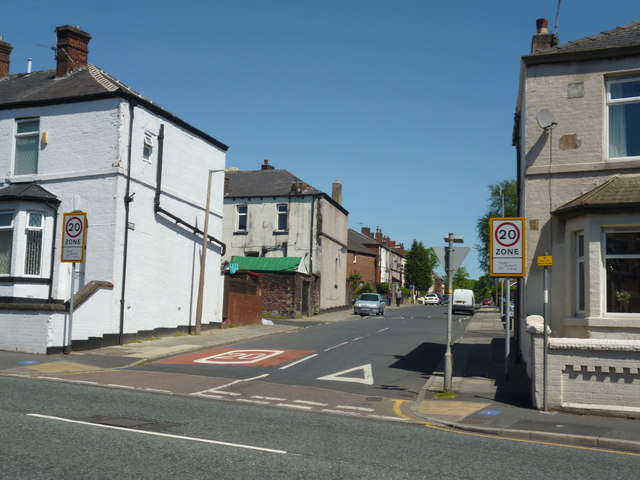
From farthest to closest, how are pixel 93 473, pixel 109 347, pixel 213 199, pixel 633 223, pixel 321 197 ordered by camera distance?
pixel 321 197
pixel 213 199
pixel 109 347
pixel 633 223
pixel 93 473

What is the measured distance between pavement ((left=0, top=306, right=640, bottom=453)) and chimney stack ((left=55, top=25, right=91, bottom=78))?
34.9 feet

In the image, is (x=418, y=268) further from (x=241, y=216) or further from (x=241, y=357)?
(x=241, y=357)

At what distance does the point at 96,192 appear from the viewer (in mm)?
21016

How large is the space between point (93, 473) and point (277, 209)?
135 ft

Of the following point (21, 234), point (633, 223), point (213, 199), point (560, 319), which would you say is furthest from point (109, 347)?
point (633, 223)

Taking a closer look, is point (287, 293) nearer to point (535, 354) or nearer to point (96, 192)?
point (96, 192)

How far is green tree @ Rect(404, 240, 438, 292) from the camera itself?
11331 centimetres

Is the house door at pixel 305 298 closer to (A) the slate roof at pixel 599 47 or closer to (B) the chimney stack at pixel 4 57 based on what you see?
(B) the chimney stack at pixel 4 57

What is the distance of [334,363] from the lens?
1862 centimetres

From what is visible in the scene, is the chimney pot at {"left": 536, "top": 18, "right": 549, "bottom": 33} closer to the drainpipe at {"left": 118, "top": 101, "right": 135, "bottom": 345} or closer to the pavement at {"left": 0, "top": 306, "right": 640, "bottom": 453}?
the pavement at {"left": 0, "top": 306, "right": 640, "bottom": 453}

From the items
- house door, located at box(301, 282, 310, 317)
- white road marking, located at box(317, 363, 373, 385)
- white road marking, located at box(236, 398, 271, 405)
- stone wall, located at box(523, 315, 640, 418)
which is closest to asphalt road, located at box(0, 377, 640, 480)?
white road marking, located at box(236, 398, 271, 405)

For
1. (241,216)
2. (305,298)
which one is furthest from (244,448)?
(241,216)

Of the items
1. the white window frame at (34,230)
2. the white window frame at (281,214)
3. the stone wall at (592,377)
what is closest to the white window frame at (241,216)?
the white window frame at (281,214)

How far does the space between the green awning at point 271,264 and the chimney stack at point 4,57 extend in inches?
790
